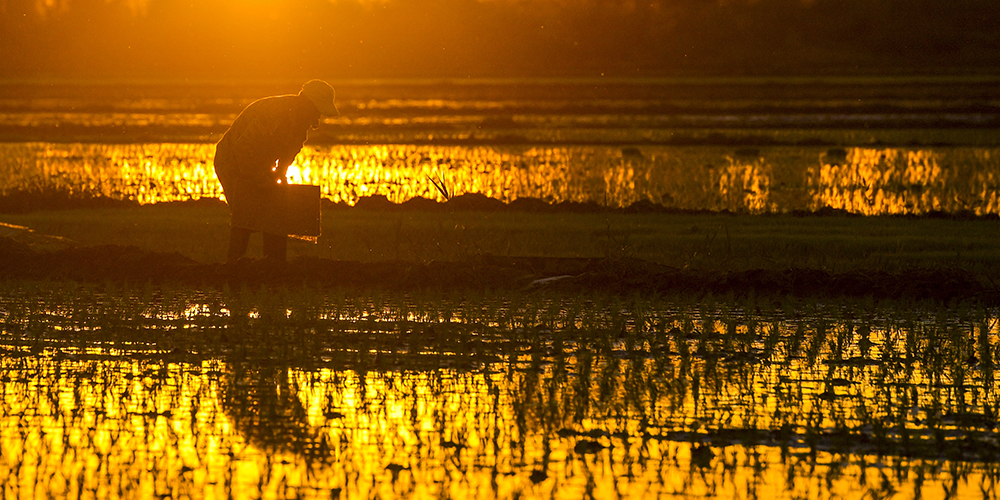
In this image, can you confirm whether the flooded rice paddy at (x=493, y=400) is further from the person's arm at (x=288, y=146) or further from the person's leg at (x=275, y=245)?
the person's leg at (x=275, y=245)

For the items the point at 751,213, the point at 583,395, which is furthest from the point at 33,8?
the point at 583,395

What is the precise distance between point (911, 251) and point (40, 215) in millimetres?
8283

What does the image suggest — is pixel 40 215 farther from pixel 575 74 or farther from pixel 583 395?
pixel 575 74

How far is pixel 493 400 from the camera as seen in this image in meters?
→ 5.95

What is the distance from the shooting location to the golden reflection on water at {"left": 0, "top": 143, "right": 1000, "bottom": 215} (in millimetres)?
16250

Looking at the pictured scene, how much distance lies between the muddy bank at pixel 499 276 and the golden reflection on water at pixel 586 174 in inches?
169

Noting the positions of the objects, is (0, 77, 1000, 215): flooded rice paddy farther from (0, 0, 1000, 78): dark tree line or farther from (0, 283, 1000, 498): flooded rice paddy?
(0, 283, 1000, 498): flooded rice paddy

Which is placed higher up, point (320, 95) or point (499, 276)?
point (320, 95)

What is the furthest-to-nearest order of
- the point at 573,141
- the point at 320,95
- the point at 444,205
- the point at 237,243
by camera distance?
the point at 573,141
the point at 444,205
the point at 237,243
the point at 320,95

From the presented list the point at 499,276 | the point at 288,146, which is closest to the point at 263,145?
the point at 288,146

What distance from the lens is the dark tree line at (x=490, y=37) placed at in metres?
40.1

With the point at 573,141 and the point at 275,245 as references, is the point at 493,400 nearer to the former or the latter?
the point at 275,245

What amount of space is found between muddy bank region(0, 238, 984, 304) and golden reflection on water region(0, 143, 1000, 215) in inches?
169

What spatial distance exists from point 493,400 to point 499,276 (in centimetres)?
397
